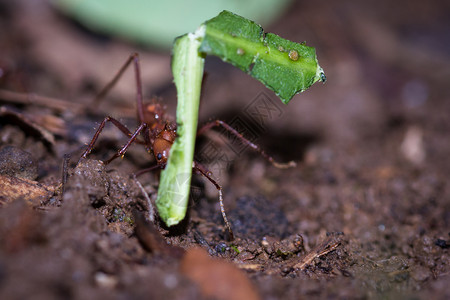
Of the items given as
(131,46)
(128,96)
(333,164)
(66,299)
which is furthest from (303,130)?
(66,299)

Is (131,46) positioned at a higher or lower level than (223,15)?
lower

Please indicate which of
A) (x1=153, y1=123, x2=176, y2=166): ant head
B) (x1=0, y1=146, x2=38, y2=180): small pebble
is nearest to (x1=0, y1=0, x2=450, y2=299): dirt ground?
(x1=0, y1=146, x2=38, y2=180): small pebble

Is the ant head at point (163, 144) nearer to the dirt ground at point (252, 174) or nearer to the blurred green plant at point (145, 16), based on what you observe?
the dirt ground at point (252, 174)

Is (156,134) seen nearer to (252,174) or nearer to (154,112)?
(154,112)

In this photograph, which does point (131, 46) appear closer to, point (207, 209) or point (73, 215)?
point (207, 209)

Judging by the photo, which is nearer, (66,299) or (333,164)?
(66,299)

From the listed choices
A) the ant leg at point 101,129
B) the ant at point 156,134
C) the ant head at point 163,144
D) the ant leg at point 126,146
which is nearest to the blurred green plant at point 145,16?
the ant at point 156,134

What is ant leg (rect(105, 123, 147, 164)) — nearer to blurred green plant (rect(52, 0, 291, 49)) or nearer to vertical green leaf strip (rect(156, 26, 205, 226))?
vertical green leaf strip (rect(156, 26, 205, 226))

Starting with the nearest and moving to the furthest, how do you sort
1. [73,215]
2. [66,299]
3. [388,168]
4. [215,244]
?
[66,299] < [73,215] < [215,244] < [388,168]
